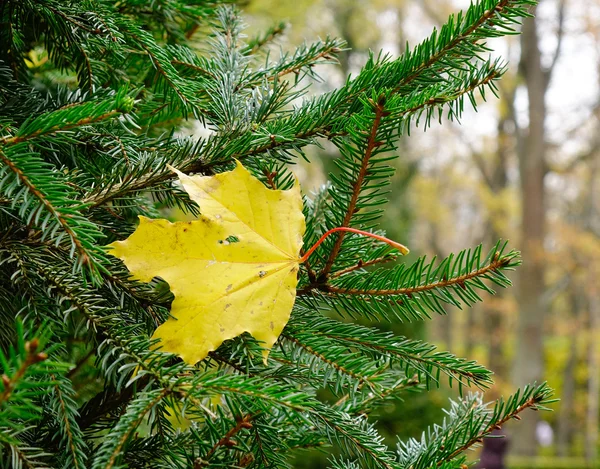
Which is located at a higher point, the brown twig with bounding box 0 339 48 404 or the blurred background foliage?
the blurred background foliage

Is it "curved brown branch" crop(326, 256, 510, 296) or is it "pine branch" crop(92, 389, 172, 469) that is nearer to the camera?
"pine branch" crop(92, 389, 172, 469)

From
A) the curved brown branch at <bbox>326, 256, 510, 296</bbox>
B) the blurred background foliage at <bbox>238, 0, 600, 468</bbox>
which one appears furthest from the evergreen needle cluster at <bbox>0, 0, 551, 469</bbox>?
the blurred background foliage at <bbox>238, 0, 600, 468</bbox>

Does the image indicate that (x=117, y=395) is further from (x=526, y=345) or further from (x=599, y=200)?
(x=599, y=200)

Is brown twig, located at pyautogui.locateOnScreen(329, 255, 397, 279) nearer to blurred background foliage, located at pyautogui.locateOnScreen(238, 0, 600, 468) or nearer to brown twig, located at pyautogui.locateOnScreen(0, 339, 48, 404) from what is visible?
brown twig, located at pyautogui.locateOnScreen(0, 339, 48, 404)

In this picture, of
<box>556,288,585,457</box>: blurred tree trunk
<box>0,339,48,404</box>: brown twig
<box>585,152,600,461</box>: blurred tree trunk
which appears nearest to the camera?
<box>0,339,48,404</box>: brown twig

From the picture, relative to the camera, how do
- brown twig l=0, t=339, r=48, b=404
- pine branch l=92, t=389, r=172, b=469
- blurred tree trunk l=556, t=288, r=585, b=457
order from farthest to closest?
blurred tree trunk l=556, t=288, r=585, b=457, pine branch l=92, t=389, r=172, b=469, brown twig l=0, t=339, r=48, b=404

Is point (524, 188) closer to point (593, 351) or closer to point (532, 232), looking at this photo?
point (532, 232)

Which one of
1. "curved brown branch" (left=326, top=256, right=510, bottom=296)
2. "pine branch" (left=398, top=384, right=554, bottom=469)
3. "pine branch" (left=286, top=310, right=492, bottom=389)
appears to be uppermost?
"curved brown branch" (left=326, top=256, right=510, bottom=296)
